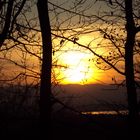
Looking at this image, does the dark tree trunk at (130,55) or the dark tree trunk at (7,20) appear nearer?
the dark tree trunk at (7,20)

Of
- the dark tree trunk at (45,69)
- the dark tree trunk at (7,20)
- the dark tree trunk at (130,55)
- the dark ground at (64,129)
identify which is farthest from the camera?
the dark ground at (64,129)

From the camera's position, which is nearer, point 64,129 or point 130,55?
point 130,55

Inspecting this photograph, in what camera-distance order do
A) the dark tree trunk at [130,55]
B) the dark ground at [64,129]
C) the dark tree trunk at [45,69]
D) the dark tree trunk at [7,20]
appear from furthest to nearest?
the dark ground at [64,129], the dark tree trunk at [130,55], the dark tree trunk at [7,20], the dark tree trunk at [45,69]

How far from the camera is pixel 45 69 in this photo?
9.78 meters

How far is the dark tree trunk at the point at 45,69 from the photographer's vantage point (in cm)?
955

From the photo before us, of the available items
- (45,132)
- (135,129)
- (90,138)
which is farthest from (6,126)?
(135,129)

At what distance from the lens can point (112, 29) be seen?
11922mm

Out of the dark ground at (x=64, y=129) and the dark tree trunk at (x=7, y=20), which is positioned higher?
the dark tree trunk at (x=7, y=20)

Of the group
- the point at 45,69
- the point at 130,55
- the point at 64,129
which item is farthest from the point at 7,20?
the point at 64,129

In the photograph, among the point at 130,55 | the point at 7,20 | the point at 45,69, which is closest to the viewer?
the point at 45,69

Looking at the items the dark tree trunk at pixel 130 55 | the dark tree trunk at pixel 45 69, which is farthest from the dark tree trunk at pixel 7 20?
the dark tree trunk at pixel 130 55

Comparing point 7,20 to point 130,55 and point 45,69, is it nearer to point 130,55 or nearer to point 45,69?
point 45,69

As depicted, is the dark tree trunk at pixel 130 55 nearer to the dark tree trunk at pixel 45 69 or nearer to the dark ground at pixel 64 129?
the dark ground at pixel 64 129

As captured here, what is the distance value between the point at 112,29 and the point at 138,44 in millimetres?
954
